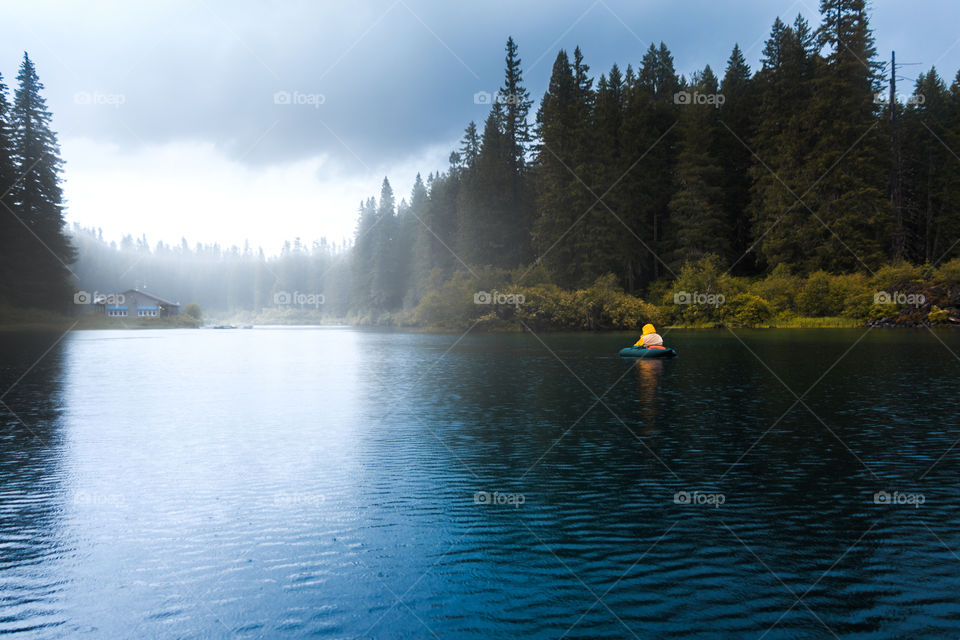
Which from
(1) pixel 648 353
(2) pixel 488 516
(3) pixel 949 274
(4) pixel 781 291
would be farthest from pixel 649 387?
(3) pixel 949 274

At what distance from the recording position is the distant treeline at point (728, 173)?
2464 inches

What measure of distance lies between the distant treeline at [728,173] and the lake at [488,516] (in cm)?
4883

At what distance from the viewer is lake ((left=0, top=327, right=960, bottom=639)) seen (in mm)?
6121

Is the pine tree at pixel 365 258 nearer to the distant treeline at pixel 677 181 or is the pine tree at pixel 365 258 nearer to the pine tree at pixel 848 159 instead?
the distant treeline at pixel 677 181

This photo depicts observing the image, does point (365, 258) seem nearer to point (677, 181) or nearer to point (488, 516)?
point (677, 181)

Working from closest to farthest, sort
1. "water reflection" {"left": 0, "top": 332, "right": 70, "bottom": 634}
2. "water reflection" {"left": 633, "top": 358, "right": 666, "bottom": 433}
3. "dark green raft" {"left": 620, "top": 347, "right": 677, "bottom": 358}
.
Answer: "water reflection" {"left": 0, "top": 332, "right": 70, "bottom": 634} < "water reflection" {"left": 633, "top": 358, "right": 666, "bottom": 433} < "dark green raft" {"left": 620, "top": 347, "right": 677, "bottom": 358}

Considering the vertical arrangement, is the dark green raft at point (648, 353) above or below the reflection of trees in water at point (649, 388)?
above

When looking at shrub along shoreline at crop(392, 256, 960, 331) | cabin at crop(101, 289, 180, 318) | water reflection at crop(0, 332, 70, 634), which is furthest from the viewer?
Result: cabin at crop(101, 289, 180, 318)

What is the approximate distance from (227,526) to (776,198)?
7016cm

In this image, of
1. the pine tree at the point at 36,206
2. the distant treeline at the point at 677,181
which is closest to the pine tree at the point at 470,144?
the distant treeline at the point at 677,181

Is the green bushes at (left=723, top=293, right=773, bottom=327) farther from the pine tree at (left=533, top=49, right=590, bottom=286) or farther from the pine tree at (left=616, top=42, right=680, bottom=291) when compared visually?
the pine tree at (left=533, top=49, right=590, bottom=286)

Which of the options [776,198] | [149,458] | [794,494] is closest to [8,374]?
[149,458]

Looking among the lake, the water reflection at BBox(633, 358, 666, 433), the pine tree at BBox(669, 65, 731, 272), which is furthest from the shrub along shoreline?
the lake

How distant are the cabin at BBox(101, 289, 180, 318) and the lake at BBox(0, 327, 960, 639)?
98.9 meters
